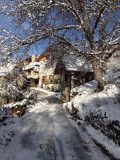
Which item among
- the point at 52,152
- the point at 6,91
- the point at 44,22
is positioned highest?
the point at 44,22

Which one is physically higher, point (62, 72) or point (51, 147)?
point (62, 72)

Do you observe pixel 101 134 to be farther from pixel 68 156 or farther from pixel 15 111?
pixel 15 111

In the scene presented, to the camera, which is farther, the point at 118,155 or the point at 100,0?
the point at 100,0

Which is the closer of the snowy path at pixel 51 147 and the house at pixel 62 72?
the snowy path at pixel 51 147

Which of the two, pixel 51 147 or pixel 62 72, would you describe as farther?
pixel 62 72

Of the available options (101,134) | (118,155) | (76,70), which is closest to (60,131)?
(101,134)

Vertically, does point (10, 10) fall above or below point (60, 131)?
above

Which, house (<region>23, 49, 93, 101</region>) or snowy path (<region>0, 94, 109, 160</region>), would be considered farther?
house (<region>23, 49, 93, 101</region>)

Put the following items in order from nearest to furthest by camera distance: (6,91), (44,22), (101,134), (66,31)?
1. (101,134)
2. (44,22)
3. (66,31)
4. (6,91)

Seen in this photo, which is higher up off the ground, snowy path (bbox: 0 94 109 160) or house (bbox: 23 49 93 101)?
house (bbox: 23 49 93 101)

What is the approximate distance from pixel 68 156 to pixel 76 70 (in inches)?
446

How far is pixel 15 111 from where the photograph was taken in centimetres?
871

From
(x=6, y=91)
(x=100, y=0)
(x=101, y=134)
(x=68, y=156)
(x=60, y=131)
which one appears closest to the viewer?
(x=68, y=156)

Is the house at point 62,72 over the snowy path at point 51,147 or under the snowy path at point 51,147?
over
